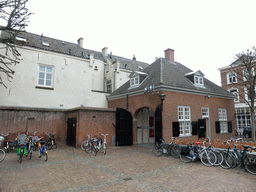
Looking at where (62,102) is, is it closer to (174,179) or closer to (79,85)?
(79,85)

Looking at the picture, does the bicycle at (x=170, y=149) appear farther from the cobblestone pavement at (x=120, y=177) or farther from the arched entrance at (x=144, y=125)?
the arched entrance at (x=144, y=125)

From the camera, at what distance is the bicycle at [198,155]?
8.08 m

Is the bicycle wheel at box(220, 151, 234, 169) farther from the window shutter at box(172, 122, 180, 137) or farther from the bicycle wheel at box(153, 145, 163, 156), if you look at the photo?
the window shutter at box(172, 122, 180, 137)

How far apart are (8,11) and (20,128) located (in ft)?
29.9

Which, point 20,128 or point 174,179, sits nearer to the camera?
point 174,179

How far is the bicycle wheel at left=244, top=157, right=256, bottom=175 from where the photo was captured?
6.66m

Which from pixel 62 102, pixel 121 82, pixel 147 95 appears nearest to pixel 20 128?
pixel 62 102

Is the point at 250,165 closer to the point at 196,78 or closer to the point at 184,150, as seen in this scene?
the point at 184,150

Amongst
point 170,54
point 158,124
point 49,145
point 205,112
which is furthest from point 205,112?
point 49,145

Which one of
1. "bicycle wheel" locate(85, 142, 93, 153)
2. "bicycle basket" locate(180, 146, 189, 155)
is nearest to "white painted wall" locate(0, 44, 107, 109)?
"bicycle wheel" locate(85, 142, 93, 153)

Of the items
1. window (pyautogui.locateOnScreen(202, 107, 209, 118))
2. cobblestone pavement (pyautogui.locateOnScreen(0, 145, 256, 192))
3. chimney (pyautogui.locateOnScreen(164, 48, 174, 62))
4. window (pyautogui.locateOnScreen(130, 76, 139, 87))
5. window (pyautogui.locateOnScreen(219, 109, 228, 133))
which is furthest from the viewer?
chimney (pyautogui.locateOnScreen(164, 48, 174, 62))

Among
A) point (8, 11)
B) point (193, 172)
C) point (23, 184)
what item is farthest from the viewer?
point (8, 11)

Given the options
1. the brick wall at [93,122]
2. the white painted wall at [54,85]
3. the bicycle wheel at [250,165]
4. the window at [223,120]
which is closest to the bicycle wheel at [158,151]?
the bicycle wheel at [250,165]

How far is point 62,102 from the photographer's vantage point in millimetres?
17250
